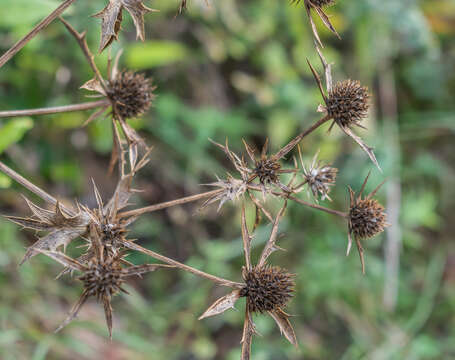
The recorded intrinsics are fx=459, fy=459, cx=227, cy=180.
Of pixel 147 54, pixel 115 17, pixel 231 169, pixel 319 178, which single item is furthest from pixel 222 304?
pixel 231 169

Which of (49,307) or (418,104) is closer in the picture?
(49,307)

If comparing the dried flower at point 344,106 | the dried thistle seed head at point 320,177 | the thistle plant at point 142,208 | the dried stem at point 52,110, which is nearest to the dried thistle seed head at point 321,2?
the thistle plant at point 142,208

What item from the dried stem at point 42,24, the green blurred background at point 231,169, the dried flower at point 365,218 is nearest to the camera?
the dried stem at point 42,24

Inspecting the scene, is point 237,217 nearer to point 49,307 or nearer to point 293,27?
point 49,307

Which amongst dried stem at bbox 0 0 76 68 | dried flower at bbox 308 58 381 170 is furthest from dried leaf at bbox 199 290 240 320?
dried stem at bbox 0 0 76 68

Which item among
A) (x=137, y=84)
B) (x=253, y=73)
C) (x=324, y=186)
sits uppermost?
(x=253, y=73)

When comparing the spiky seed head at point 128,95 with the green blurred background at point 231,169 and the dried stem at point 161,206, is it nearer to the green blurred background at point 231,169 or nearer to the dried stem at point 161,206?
the dried stem at point 161,206

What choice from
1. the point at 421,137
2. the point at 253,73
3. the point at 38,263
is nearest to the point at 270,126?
the point at 253,73

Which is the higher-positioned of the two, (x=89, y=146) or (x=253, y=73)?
(x=253, y=73)
